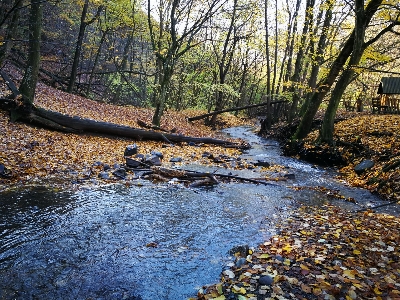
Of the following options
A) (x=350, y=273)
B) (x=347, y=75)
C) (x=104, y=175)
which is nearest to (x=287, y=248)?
(x=350, y=273)

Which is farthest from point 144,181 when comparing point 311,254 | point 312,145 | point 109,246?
point 312,145

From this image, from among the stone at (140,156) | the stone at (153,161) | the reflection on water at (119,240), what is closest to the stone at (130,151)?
the stone at (140,156)

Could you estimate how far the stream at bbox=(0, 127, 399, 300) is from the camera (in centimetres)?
393

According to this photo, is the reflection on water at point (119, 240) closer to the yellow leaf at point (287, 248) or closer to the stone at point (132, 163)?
the yellow leaf at point (287, 248)

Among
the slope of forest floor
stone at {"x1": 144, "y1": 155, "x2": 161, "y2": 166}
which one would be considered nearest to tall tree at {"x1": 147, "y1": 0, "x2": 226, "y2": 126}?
the slope of forest floor

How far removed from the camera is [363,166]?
1090 centimetres

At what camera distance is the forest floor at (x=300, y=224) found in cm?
388

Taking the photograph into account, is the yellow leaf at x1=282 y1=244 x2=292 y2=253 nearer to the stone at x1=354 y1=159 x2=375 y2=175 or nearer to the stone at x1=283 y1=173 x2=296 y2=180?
the stone at x1=283 y1=173 x2=296 y2=180

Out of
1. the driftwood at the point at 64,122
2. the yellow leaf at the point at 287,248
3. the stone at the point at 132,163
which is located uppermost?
the driftwood at the point at 64,122

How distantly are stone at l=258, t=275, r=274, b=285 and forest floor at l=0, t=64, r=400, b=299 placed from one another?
0.5 inches

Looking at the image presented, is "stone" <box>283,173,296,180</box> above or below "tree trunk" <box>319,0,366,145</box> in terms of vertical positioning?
below

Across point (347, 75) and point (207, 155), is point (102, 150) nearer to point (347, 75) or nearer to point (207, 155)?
point (207, 155)

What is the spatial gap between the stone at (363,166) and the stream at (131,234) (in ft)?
6.90

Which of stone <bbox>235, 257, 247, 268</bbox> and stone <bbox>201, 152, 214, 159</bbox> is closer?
stone <bbox>235, 257, 247, 268</bbox>
